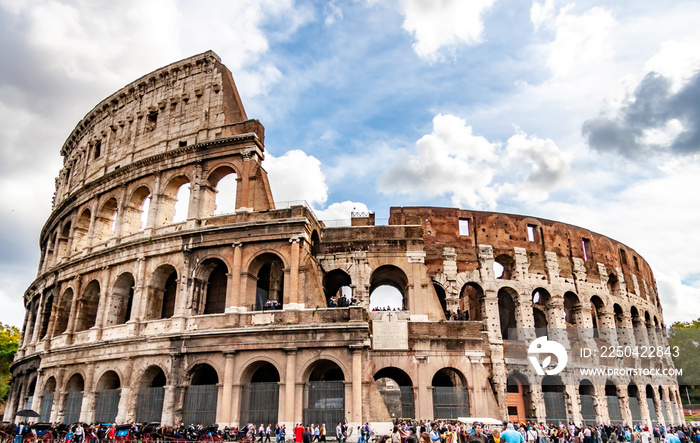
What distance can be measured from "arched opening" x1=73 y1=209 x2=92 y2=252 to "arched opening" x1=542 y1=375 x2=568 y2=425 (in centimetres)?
2514

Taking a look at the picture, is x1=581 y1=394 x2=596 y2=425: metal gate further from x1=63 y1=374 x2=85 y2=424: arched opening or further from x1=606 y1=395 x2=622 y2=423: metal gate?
x1=63 y1=374 x2=85 y2=424: arched opening

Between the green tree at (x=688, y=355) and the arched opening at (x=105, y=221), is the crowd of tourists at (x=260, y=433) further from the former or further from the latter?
the green tree at (x=688, y=355)

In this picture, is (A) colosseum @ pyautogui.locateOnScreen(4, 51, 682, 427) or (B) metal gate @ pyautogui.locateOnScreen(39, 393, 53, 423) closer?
(A) colosseum @ pyautogui.locateOnScreen(4, 51, 682, 427)

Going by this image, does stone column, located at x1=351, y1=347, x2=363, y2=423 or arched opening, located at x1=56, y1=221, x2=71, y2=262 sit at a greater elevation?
arched opening, located at x1=56, y1=221, x2=71, y2=262

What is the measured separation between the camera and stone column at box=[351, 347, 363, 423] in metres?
18.6

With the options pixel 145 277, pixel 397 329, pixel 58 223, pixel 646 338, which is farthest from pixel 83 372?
pixel 646 338

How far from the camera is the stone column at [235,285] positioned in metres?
20.9

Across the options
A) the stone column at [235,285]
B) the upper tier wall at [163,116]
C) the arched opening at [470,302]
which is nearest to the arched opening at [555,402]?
the arched opening at [470,302]

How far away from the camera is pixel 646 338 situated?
31.7 m

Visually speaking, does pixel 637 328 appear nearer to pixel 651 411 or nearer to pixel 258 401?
pixel 651 411

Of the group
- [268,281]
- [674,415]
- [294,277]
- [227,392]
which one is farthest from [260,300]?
[674,415]

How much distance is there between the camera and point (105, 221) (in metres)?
27.2

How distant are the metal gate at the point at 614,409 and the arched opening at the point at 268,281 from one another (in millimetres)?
18067

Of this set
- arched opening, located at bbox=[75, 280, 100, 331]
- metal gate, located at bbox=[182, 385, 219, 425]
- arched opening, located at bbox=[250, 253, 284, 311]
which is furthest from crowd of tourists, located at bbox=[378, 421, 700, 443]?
arched opening, located at bbox=[75, 280, 100, 331]
